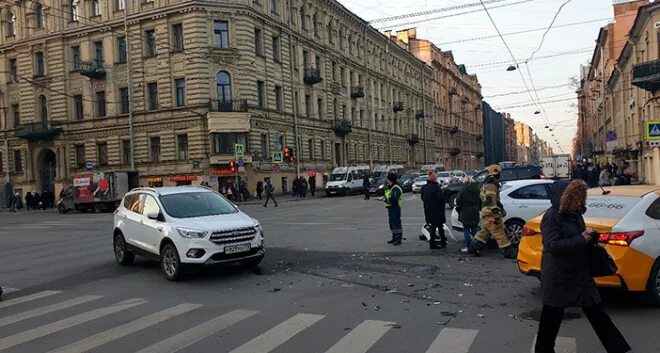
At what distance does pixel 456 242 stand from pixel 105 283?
7.65 metres

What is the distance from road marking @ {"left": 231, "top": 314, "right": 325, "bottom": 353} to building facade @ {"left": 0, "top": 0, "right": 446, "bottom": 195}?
32.8 meters

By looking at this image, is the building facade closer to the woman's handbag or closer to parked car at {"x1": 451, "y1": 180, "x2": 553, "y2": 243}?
parked car at {"x1": 451, "y1": 180, "x2": 553, "y2": 243}

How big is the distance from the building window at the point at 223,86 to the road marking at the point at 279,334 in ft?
117

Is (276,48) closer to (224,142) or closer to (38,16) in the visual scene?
(224,142)

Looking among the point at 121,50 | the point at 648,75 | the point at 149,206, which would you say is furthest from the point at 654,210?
the point at 121,50

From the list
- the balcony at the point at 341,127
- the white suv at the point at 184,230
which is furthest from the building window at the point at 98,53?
the white suv at the point at 184,230

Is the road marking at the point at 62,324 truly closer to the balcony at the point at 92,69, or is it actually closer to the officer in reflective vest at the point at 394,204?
the officer in reflective vest at the point at 394,204

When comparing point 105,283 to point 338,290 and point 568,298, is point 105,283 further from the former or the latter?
point 568,298

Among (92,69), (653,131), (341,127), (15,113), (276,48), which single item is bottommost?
(653,131)

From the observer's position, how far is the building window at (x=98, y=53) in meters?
44.6

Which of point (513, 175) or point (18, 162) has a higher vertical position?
point (18, 162)

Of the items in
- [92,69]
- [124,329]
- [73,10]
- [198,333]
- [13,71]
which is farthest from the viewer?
[13,71]

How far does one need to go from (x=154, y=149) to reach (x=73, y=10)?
13.8 meters

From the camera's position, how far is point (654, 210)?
6.84 metres
